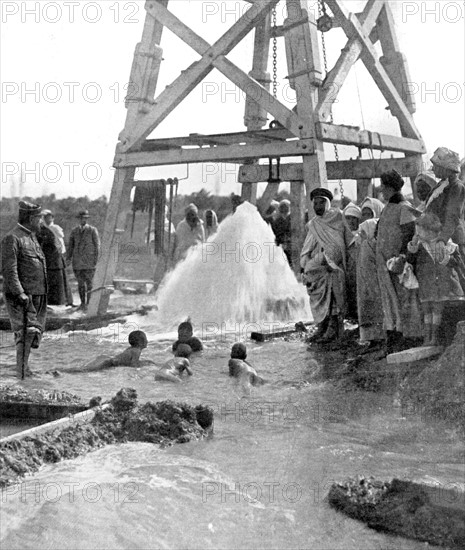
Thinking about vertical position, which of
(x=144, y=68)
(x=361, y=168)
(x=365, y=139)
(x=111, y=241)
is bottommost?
(x=111, y=241)

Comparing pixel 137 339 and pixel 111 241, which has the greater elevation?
pixel 111 241

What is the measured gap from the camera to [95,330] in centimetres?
1263

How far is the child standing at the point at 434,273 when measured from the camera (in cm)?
691

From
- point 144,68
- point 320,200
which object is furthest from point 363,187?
point 144,68

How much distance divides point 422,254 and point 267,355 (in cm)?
291

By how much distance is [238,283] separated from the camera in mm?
12359

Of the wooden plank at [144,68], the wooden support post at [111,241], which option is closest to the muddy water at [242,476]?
the wooden support post at [111,241]

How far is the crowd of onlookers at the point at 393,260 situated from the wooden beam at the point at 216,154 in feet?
3.56

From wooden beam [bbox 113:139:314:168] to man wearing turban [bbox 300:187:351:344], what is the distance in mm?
1312

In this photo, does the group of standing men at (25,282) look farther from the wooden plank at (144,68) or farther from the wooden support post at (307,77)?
the wooden plank at (144,68)

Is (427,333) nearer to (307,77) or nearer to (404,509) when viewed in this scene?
(404,509)

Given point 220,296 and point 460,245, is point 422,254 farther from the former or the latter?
point 220,296

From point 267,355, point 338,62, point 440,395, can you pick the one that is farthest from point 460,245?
point 338,62

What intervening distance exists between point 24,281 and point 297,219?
604cm
